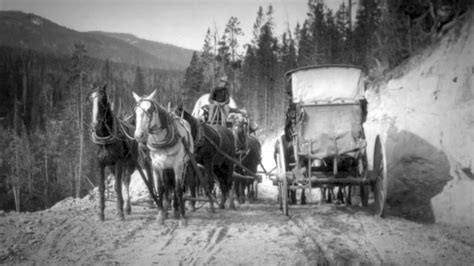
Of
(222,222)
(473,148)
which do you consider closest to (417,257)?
(473,148)

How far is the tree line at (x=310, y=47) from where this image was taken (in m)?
24.2

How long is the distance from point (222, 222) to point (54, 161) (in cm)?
5016

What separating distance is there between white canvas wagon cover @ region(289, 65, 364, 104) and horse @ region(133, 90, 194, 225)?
3013mm

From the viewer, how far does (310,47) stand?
139ft

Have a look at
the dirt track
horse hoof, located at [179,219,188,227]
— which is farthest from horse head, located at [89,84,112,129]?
horse hoof, located at [179,219,188,227]

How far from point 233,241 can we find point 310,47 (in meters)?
38.8

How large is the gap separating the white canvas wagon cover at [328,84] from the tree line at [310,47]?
44.6 feet

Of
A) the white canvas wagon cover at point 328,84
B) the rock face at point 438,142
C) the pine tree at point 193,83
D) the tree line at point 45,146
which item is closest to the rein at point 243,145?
the white canvas wagon cover at point 328,84

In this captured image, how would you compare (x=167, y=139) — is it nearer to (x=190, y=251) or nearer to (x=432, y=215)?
(x=190, y=251)

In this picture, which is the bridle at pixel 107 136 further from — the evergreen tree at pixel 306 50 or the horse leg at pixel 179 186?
the evergreen tree at pixel 306 50

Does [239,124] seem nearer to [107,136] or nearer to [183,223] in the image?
[107,136]

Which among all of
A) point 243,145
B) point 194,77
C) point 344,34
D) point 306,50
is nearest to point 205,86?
point 194,77

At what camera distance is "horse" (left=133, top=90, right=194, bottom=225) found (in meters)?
7.13

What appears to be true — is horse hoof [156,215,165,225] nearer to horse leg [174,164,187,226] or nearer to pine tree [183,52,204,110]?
horse leg [174,164,187,226]
